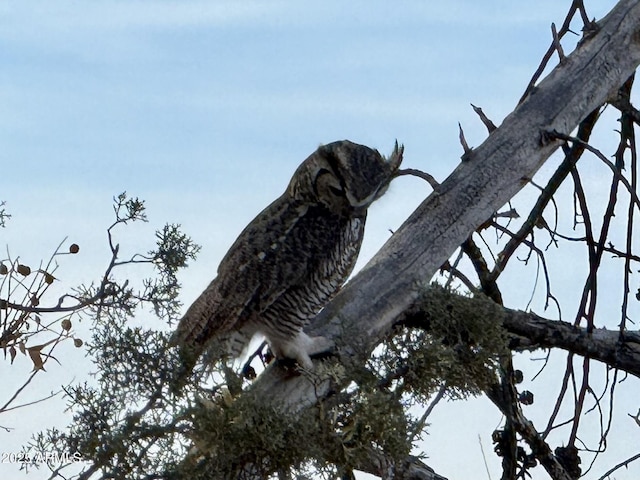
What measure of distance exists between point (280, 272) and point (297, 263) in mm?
63

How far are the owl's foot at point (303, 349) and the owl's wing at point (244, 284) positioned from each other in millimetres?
141

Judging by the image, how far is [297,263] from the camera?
10.2 ft

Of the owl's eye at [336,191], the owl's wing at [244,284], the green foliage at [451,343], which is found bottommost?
the green foliage at [451,343]

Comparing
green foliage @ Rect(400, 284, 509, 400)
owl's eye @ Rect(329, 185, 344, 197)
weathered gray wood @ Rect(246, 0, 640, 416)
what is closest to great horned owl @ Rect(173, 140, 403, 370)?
owl's eye @ Rect(329, 185, 344, 197)

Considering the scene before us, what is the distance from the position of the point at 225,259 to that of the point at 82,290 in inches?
19.3

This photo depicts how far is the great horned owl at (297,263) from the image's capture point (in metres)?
3.05

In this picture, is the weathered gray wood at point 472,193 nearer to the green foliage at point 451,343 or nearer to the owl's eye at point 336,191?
the green foliage at point 451,343

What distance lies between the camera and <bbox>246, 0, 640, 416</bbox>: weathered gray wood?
3219mm

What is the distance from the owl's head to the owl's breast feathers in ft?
0.18

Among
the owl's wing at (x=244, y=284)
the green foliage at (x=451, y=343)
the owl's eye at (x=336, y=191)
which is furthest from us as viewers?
the owl's eye at (x=336, y=191)

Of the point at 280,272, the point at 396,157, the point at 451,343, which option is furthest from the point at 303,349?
the point at 396,157

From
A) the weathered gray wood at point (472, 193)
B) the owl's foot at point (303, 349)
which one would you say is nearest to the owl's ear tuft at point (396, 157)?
the weathered gray wood at point (472, 193)

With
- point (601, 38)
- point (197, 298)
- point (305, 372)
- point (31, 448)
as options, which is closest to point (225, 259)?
point (197, 298)

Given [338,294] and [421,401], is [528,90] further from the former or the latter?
[421,401]
